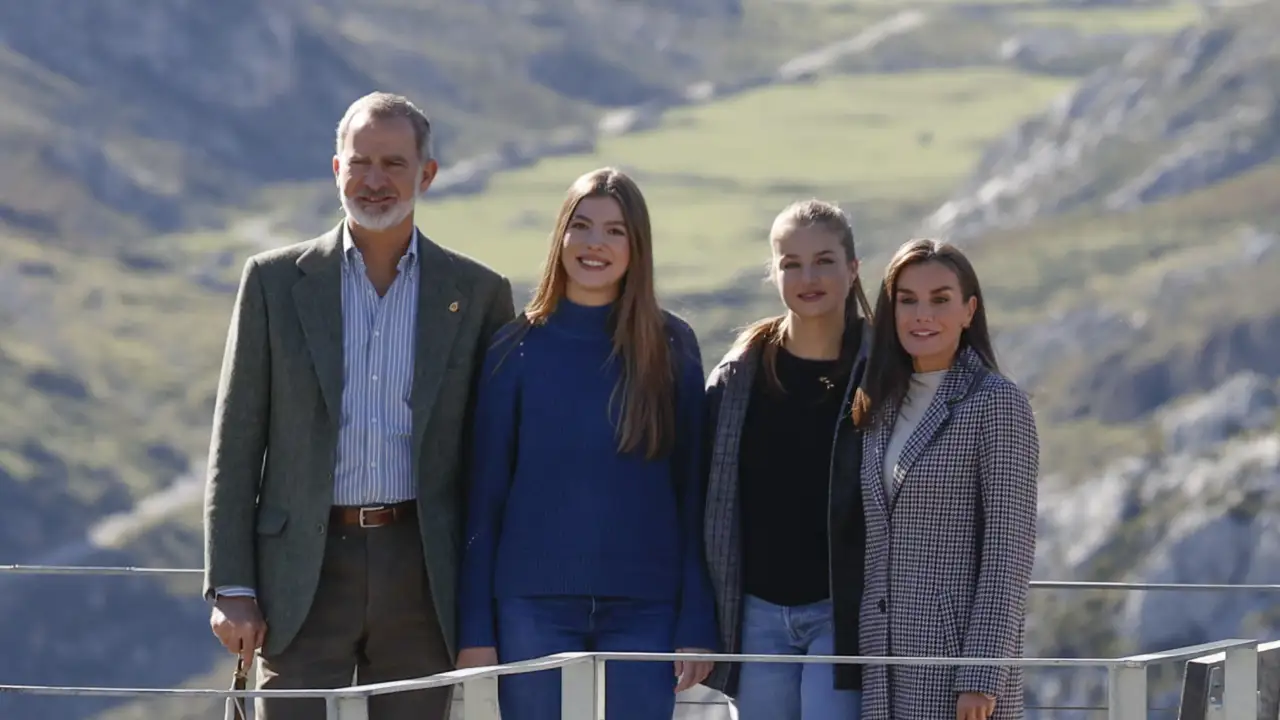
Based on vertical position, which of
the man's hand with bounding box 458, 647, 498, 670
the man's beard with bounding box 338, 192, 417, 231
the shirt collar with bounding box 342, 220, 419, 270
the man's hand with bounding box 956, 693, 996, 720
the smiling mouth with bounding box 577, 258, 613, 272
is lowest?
the man's hand with bounding box 956, 693, 996, 720

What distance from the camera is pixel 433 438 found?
20.1 ft

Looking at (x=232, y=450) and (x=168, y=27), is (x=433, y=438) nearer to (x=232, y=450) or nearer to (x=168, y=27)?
(x=232, y=450)

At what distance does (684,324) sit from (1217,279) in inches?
5420

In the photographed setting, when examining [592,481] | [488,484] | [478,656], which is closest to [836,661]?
[592,481]

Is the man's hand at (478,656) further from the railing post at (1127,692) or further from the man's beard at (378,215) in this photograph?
the railing post at (1127,692)

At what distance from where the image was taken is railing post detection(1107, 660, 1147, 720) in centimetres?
532

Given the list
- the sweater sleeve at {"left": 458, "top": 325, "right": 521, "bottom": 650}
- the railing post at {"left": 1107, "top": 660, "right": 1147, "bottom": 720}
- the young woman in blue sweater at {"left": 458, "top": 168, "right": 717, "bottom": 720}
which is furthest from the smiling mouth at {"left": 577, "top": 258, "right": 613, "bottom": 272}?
the railing post at {"left": 1107, "top": 660, "right": 1147, "bottom": 720}

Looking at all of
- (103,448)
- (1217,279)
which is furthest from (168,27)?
(1217,279)

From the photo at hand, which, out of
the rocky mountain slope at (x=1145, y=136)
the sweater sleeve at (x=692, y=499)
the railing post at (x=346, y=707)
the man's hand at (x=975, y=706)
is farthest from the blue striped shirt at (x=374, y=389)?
the rocky mountain slope at (x=1145, y=136)

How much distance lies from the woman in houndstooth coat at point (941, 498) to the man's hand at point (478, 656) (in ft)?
3.49

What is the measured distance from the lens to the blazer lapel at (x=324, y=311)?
6.07 metres

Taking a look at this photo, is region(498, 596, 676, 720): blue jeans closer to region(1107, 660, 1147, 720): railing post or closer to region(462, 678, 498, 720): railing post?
region(462, 678, 498, 720): railing post

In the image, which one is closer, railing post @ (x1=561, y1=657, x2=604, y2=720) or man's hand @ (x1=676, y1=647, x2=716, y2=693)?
railing post @ (x1=561, y1=657, x2=604, y2=720)

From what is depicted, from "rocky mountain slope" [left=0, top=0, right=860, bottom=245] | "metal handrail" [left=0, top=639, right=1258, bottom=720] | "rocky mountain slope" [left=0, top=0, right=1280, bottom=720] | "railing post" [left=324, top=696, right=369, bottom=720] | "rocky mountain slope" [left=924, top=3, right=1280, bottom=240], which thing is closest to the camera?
"railing post" [left=324, top=696, right=369, bottom=720]
